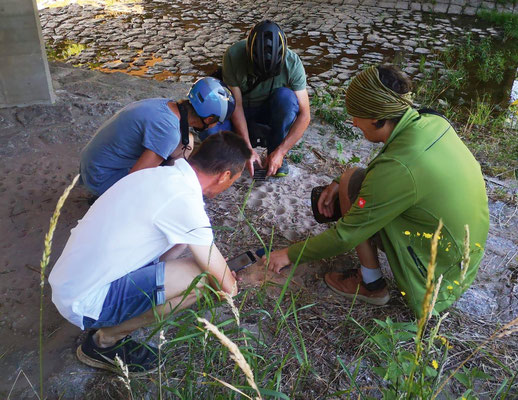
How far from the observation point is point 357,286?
281cm

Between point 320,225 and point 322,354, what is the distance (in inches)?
49.5

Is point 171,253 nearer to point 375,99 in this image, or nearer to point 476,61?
point 375,99

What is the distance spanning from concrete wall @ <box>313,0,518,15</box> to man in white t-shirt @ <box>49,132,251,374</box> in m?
9.14

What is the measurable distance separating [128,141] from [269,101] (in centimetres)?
144

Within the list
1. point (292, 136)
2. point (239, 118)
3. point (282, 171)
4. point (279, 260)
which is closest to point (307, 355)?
point (279, 260)

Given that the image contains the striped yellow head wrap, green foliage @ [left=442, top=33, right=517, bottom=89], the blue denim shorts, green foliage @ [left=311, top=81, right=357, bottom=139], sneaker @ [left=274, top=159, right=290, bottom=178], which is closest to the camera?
the blue denim shorts

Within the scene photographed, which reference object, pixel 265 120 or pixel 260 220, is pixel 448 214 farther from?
pixel 265 120

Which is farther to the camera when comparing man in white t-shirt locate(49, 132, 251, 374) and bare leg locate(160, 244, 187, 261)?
bare leg locate(160, 244, 187, 261)

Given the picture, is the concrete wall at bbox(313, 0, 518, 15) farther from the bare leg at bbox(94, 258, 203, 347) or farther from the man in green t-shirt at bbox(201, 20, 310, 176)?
the bare leg at bbox(94, 258, 203, 347)

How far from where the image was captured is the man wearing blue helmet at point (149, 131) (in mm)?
3115

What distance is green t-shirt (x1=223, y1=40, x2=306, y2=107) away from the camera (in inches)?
154

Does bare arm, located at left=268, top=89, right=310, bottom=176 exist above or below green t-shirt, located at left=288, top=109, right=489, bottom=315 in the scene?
below

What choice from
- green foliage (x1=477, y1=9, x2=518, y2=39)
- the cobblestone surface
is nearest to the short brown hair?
the cobblestone surface

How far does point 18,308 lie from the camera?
278 centimetres
